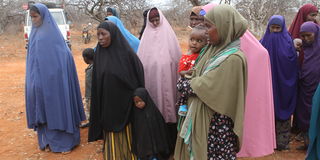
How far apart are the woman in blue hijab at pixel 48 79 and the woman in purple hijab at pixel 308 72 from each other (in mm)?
3207

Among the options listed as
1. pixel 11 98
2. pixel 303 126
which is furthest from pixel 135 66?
pixel 11 98

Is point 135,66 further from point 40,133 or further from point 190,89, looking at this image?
point 40,133

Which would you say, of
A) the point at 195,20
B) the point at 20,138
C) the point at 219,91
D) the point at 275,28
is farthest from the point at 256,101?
the point at 20,138

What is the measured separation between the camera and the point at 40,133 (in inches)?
159

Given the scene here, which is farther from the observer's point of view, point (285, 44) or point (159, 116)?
point (285, 44)

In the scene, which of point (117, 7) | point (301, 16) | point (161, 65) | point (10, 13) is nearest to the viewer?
point (161, 65)

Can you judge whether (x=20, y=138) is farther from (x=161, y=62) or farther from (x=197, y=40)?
(x=197, y=40)

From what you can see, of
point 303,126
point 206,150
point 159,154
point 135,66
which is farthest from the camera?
point 303,126

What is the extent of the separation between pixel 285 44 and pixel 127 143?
241 centimetres

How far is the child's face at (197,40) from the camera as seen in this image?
282 cm

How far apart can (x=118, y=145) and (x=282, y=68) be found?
2.37m

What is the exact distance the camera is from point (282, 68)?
368cm

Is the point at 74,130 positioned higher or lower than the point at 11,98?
higher

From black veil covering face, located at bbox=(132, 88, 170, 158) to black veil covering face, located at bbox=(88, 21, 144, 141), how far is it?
139mm
